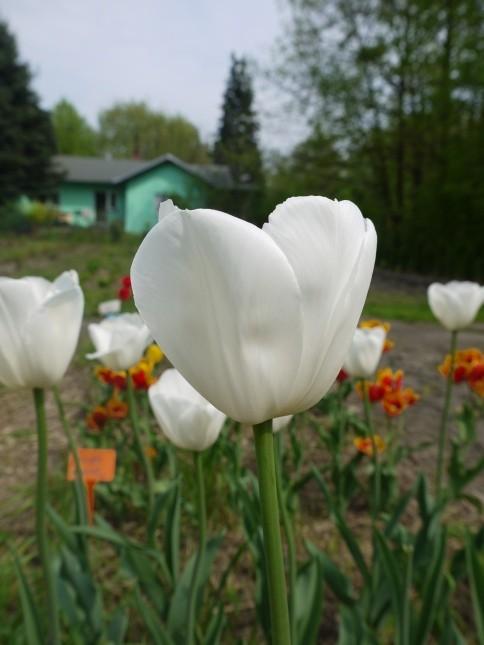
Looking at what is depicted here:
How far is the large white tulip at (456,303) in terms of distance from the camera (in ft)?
5.08

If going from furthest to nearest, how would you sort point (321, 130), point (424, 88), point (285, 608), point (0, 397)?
1. point (321, 130)
2. point (424, 88)
3. point (0, 397)
4. point (285, 608)

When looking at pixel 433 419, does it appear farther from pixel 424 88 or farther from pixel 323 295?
pixel 424 88

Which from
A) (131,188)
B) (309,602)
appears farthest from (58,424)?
(131,188)

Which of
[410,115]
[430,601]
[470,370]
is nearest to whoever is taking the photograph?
[430,601]

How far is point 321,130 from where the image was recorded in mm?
13078

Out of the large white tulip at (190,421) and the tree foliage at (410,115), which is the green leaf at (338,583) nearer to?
the large white tulip at (190,421)

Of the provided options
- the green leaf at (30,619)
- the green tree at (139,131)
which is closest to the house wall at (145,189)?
the green tree at (139,131)

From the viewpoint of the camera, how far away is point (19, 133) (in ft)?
66.4

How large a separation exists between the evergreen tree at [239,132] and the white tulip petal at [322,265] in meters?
15.5

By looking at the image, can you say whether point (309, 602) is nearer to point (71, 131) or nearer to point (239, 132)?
point (239, 132)

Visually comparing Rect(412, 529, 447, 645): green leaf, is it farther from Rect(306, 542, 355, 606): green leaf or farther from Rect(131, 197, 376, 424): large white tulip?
Rect(131, 197, 376, 424): large white tulip

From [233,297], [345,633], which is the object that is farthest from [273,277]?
[345,633]

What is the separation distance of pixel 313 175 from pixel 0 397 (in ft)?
36.6

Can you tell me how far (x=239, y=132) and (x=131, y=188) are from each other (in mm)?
7168
